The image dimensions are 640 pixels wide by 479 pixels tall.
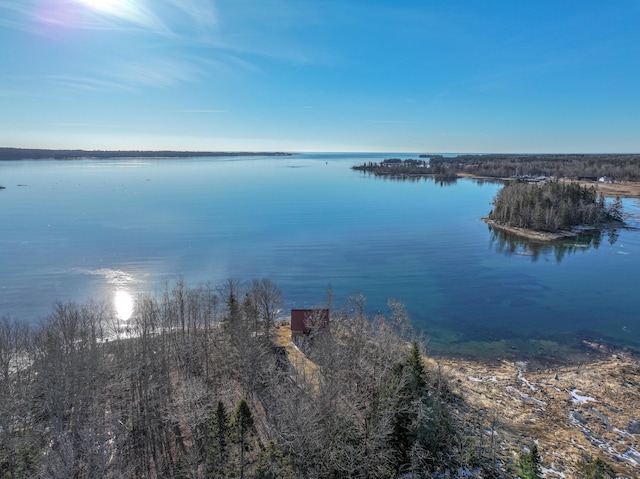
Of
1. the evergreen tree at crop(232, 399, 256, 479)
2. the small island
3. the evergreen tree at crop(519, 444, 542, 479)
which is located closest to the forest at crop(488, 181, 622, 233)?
the small island

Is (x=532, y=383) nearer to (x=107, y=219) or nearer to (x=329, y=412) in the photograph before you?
(x=329, y=412)

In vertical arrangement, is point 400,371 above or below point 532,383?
above

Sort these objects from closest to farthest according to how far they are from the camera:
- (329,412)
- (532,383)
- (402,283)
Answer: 1. (329,412)
2. (532,383)
3. (402,283)

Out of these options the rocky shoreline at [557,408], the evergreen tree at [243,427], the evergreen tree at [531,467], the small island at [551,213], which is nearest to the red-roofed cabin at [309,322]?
the rocky shoreline at [557,408]

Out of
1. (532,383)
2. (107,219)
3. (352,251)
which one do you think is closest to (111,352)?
(532,383)

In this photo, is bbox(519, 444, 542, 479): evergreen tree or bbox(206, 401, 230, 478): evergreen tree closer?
bbox(206, 401, 230, 478): evergreen tree

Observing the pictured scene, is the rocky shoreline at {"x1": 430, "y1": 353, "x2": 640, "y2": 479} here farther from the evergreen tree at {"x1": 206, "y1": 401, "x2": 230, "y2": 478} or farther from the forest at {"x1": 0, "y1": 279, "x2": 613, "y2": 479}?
the evergreen tree at {"x1": 206, "y1": 401, "x2": 230, "y2": 478}
